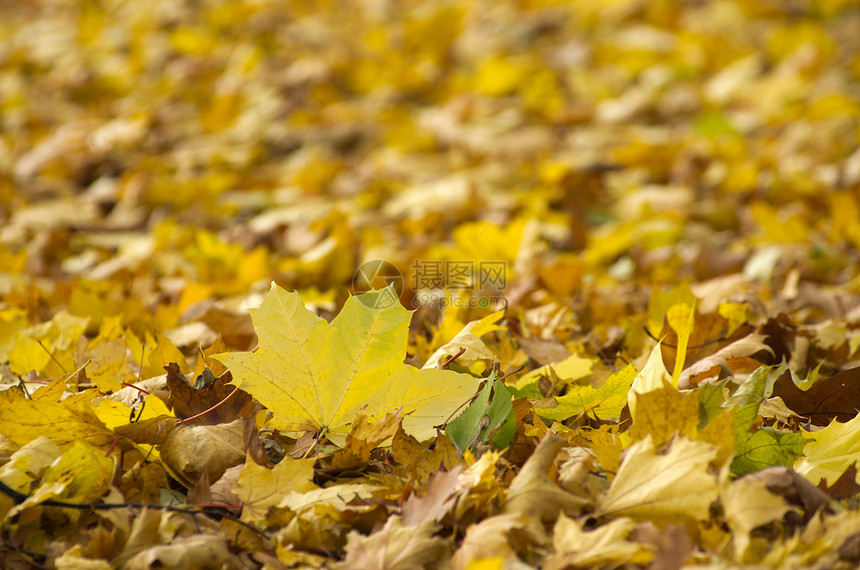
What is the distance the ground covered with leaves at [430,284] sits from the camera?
0.83m

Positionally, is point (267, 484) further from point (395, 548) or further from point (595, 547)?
point (595, 547)

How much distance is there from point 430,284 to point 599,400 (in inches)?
27.8

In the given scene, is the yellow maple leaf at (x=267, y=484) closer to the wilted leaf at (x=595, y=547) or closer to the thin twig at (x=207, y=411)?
the thin twig at (x=207, y=411)

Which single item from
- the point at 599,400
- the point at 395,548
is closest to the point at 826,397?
the point at 599,400

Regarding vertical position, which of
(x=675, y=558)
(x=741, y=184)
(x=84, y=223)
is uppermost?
(x=675, y=558)

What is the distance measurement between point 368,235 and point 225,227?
0.53 meters

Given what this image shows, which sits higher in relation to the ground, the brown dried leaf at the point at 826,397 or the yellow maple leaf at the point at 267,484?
the yellow maple leaf at the point at 267,484

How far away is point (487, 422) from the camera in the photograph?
951 millimetres

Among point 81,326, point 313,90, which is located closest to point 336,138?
point 313,90

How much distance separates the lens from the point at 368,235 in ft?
6.88

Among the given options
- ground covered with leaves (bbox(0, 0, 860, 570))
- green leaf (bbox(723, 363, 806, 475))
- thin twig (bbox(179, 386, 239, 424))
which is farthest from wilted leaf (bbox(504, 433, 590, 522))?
thin twig (bbox(179, 386, 239, 424))

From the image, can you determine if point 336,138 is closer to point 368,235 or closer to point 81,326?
point 368,235

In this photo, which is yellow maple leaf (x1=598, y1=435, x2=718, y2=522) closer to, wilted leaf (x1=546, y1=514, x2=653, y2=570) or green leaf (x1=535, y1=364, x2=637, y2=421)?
wilted leaf (x1=546, y1=514, x2=653, y2=570)

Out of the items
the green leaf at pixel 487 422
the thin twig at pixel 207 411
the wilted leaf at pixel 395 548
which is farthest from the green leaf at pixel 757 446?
the thin twig at pixel 207 411
